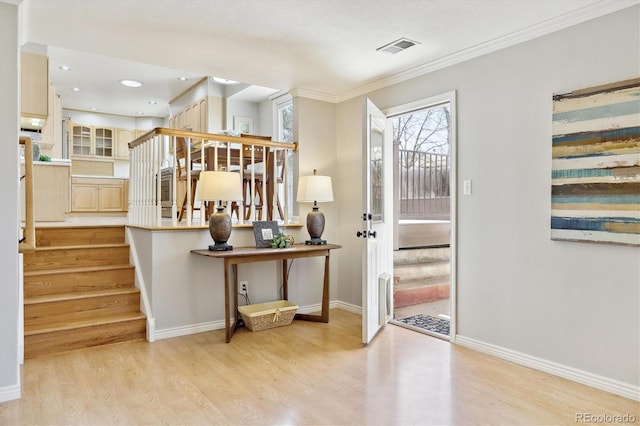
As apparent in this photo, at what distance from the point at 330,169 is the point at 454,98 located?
170cm

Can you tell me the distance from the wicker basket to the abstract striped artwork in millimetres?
2383

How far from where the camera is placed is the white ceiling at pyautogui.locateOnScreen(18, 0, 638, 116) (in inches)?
104

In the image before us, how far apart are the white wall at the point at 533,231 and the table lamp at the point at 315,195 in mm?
1313

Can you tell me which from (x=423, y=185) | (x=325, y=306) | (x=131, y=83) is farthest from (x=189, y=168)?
(x=131, y=83)

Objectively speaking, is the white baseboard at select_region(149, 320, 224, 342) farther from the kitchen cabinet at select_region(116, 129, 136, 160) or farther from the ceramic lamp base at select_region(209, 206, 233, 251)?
the kitchen cabinet at select_region(116, 129, 136, 160)

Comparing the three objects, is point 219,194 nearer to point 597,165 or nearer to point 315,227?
point 315,227

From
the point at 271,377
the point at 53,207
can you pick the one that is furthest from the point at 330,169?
the point at 53,207

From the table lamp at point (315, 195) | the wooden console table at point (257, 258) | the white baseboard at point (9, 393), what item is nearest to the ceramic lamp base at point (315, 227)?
the table lamp at point (315, 195)

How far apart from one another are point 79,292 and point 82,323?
0.47 meters

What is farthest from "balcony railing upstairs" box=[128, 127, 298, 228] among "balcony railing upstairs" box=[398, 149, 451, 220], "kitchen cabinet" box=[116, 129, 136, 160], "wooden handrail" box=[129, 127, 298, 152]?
"kitchen cabinet" box=[116, 129, 136, 160]

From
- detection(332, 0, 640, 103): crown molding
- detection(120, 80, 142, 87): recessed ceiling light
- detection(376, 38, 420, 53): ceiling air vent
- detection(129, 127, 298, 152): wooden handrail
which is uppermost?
detection(120, 80, 142, 87): recessed ceiling light

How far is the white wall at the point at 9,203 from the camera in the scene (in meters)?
2.39

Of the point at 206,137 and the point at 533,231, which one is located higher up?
the point at 206,137

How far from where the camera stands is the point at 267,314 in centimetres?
379
